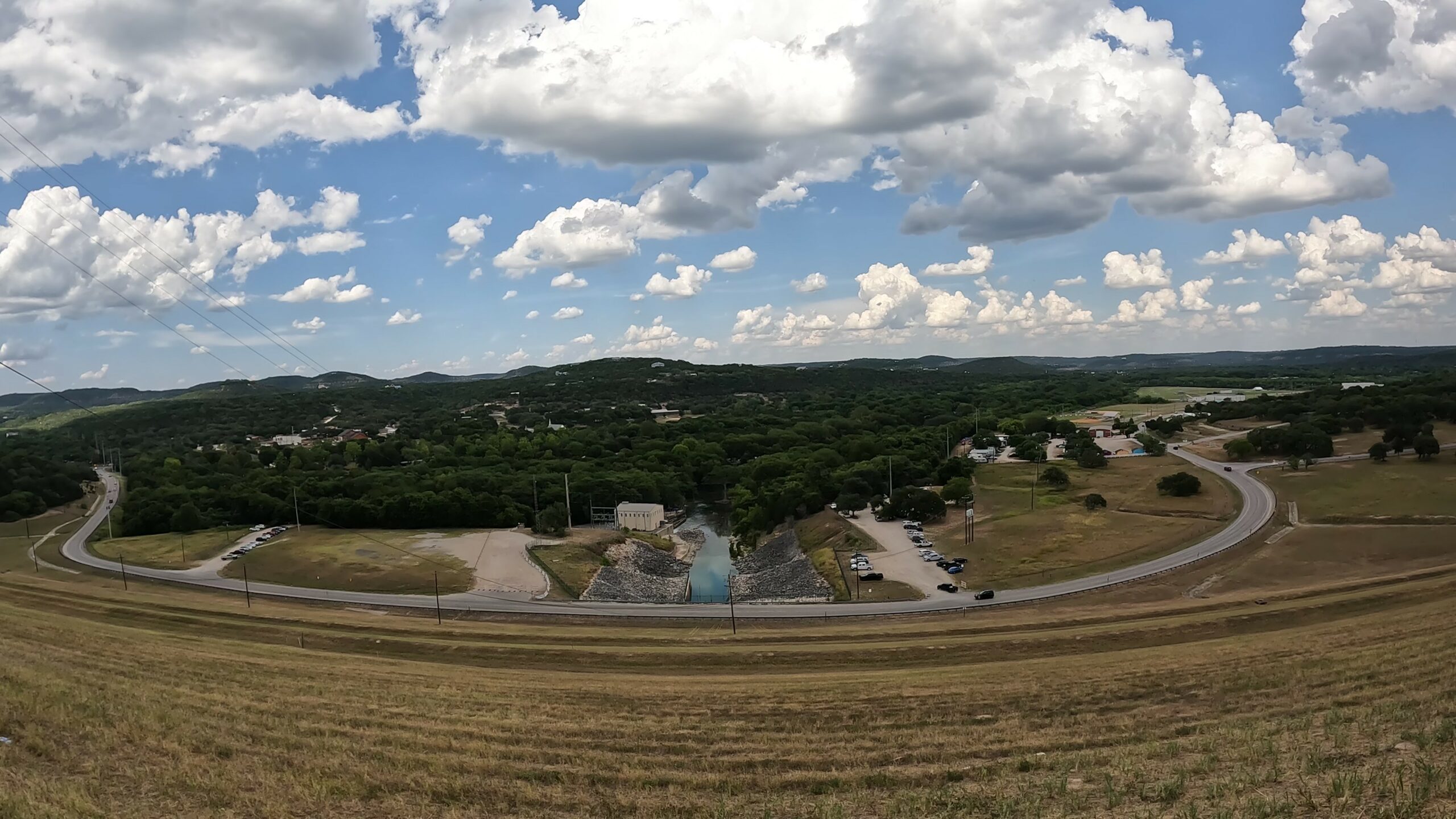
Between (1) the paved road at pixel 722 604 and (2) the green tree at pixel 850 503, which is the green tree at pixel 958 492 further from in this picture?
(1) the paved road at pixel 722 604

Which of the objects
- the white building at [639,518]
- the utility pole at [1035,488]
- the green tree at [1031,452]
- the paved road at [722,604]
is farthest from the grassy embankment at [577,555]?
the green tree at [1031,452]

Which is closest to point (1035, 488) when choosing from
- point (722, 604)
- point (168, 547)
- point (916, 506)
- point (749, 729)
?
point (916, 506)

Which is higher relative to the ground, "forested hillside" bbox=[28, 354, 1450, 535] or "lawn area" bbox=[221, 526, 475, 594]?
"forested hillside" bbox=[28, 354, 1450, 535]

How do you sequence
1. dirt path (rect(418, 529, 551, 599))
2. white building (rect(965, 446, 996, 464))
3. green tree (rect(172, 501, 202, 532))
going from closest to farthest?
dirt path (rect(418, 529, 551, 599)) → green tree (rect(172, 501, 202, 532)) → white building (rect(965, 446, 996, 464))

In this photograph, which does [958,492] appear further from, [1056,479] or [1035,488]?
[1056,479]

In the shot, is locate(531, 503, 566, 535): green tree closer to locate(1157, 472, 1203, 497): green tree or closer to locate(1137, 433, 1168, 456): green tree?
locate(1157, 472, 1203, 497): green tree

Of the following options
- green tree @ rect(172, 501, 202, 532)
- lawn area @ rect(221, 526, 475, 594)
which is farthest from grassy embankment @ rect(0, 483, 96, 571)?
lawn area @ rect(221, 526, 475, 594)
